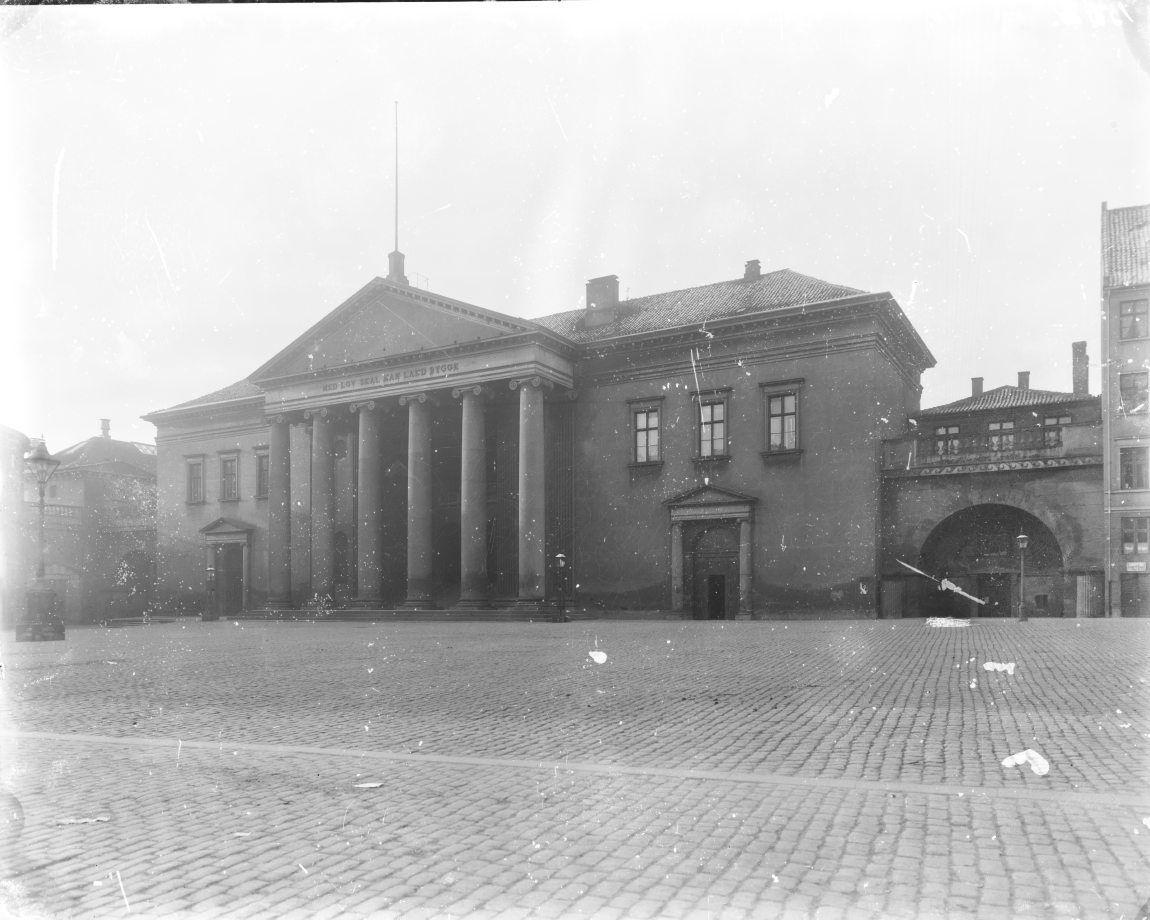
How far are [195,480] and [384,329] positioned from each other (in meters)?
16.7

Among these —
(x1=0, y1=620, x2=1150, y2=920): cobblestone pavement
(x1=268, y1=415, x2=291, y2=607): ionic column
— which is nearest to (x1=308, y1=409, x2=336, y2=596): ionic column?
(x1=268, y1=415, x2=291, y2=607): ionic column

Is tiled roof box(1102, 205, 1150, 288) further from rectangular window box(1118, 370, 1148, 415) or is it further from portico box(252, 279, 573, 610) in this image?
portico box(252, 279, 573, 610)

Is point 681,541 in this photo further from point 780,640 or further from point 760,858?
point 760,858

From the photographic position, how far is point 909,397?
3844 centimetres

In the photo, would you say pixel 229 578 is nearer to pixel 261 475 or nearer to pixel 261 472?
pixel 261 475

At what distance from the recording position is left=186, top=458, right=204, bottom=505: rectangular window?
50250mm

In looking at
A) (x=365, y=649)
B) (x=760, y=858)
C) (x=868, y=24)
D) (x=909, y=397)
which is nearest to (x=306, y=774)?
(x=760, y=858)

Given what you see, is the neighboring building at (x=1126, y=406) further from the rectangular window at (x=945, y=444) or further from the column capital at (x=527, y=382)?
the column capital at (x=527, y=382)

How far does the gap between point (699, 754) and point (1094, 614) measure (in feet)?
90.3

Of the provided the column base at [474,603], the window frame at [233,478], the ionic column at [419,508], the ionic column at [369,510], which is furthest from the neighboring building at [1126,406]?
the window frame at [233,478]

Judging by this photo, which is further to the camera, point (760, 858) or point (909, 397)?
point (909, 397)

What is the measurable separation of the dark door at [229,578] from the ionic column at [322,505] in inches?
330

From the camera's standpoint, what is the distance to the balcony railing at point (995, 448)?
30.8 meters

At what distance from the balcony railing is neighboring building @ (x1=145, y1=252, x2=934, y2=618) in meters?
0.88
